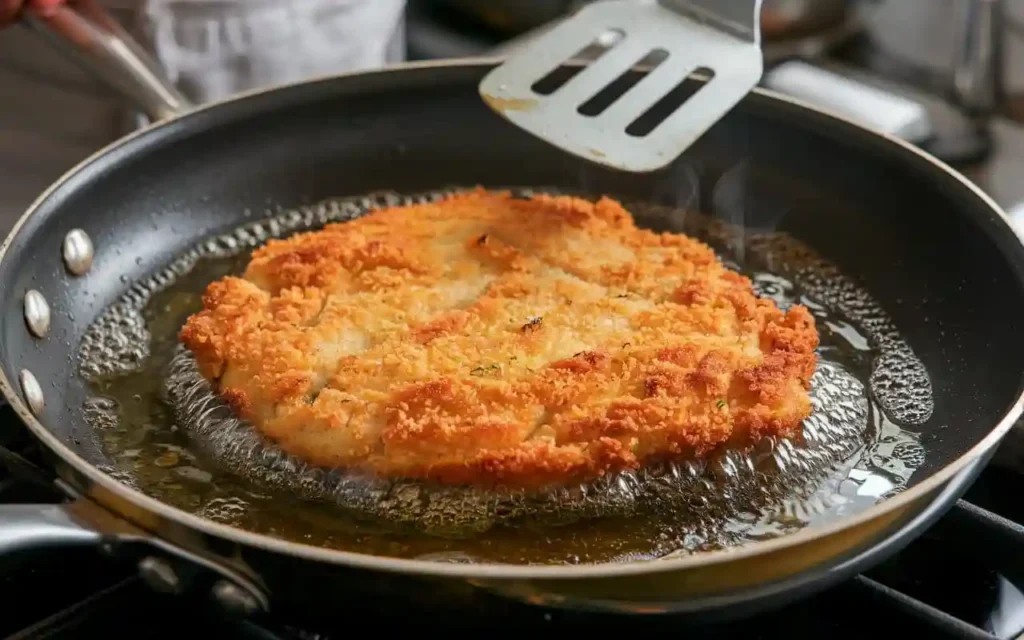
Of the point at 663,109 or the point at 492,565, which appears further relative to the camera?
the point at 663,109

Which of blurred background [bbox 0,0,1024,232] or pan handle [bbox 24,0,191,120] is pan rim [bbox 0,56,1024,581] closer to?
pan handle [bbox 24,0,191,120]

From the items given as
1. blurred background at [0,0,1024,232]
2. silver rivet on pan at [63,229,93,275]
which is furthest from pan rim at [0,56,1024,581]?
blurred background at [0,0,1024,232]

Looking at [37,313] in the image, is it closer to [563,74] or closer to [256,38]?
[256,38]

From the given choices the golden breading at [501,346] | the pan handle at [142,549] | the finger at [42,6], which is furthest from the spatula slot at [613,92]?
the pan handle at [142,549]

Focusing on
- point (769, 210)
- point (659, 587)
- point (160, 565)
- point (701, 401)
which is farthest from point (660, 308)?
point (160, 565)

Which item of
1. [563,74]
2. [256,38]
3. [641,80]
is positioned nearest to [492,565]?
[641,80]

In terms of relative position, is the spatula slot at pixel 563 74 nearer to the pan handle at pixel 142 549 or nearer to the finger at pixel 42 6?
the finger at pixel 42 6

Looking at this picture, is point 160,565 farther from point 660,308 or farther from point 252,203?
point 252,203
